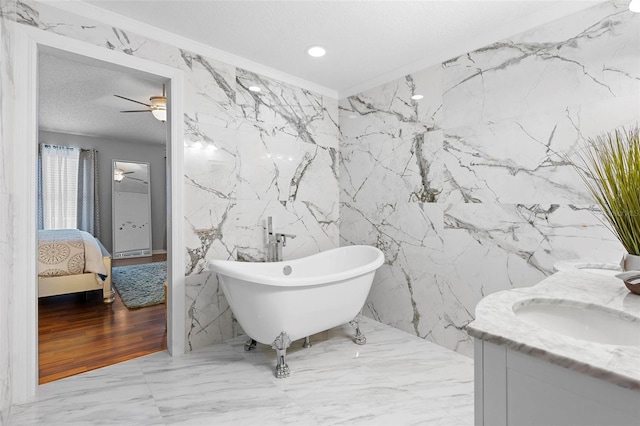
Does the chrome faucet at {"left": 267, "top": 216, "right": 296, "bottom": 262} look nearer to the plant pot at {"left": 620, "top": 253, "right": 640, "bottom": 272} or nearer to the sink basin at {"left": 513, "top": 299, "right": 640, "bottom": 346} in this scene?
the sink basin at {"left": 513, "top": 299, "right": 640, "bottom": 346}

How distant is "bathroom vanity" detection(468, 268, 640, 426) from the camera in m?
0.56

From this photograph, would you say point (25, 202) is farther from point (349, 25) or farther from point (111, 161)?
point (111, 161)

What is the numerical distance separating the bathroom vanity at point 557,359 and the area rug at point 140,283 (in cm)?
364

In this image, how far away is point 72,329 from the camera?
2842 millimetres

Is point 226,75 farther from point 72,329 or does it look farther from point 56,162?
point 56,162

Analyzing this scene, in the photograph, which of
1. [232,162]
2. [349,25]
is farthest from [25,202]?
[349,25]

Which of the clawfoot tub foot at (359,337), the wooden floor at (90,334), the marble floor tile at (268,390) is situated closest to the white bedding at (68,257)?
the wooden floor at (90,334)

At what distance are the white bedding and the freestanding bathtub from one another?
2.26 metres

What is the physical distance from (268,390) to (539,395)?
1625 millimetres

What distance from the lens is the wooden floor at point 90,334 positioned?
7.32 ft

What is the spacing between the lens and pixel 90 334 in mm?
2727

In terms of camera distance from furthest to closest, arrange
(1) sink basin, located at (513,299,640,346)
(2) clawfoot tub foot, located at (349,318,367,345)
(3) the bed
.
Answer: (3) the bed, (2) clawfoot tub foot, located at (349,318,367,345), (1) sink basin, located at (513,299,640,346)

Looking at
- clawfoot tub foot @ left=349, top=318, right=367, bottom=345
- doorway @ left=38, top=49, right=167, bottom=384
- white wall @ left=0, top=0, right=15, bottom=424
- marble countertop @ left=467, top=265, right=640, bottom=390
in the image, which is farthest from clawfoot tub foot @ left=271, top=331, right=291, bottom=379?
marble countertop @ left=467, top=265, right=640, bottom=390

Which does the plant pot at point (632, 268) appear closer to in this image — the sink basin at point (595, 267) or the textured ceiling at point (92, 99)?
the sink basin at point (595, 267)
